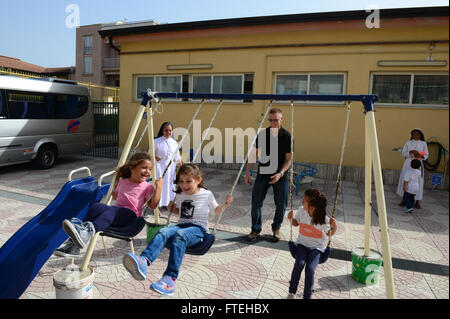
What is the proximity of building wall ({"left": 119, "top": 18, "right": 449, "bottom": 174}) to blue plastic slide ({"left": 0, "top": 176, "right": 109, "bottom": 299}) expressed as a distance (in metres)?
7.41

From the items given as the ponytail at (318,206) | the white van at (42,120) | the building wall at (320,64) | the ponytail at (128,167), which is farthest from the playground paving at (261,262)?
the building wall at (320,64)

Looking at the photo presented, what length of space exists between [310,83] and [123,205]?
7.64m

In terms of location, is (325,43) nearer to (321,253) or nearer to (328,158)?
(328,158)

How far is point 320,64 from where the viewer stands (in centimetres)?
919

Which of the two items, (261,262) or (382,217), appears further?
(261,262)

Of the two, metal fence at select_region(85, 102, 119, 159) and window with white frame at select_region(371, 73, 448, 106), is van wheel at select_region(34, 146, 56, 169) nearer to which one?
metal fence at select_region(85, 102, 119, 159)

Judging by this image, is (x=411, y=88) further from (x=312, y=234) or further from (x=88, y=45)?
(x=88, y=45)

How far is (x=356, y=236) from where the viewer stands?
4.93 metres

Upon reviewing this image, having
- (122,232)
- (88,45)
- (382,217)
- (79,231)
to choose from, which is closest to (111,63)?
(88,45)

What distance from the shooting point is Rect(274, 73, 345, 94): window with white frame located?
30.4 feet

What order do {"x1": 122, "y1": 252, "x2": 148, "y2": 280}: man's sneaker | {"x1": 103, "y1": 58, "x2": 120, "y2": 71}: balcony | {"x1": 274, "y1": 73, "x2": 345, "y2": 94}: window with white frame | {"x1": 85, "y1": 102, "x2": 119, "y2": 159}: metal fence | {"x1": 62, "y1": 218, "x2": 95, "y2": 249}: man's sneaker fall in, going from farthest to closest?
{"x1": 103, "y1": 58, "x2": 120, "y2": 71}: balcony → {"x1": 85, "y1": 102, "x2": 119, "y2": 159}: metal fence → {"x1": 274, "y1": 73, "x2": 345, "y2": 94}: window with white frame → {"x1": 62, "y1": 218, "x2": 95, "y2": 249}: man's sneaker → {"x1": 122, "y1": 252, "x2": 148, "y2": 280}: man's sneaker

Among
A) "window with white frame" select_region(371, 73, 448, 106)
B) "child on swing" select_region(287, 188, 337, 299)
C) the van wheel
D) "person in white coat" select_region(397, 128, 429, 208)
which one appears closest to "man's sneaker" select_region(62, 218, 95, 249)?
"child on swing" select_region(287, 188, 337, 299)

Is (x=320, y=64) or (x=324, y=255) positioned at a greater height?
(x=320, y=64)

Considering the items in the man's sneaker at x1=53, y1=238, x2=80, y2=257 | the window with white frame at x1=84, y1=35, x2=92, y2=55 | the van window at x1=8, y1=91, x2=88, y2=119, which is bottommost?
the man's sneaker at x1=53, y1=238, x2=80, y2=257
